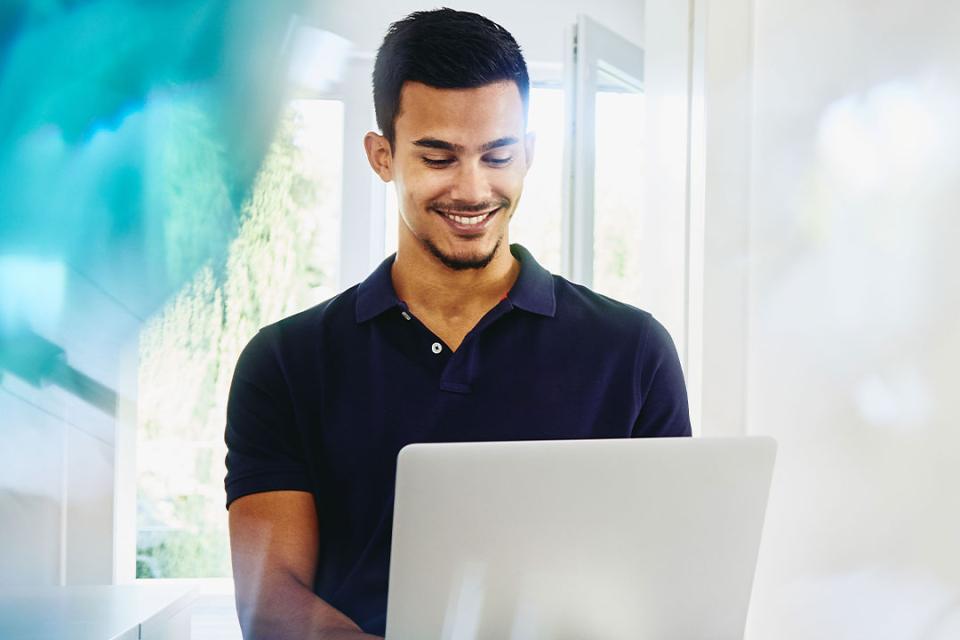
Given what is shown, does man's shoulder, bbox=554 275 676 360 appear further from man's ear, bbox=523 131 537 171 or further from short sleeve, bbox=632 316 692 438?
man's ear, bbox=523 131 537 171

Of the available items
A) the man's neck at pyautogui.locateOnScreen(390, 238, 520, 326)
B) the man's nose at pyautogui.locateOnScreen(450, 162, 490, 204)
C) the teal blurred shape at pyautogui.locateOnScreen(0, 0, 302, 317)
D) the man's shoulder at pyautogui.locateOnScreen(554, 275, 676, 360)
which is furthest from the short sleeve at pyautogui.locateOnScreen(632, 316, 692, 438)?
the teal blurred shape at pyautogui.locateOnScreen(0, 0, 302, 317)

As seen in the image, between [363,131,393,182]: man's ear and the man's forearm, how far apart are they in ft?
2.22

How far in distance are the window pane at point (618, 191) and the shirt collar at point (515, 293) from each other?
419mm

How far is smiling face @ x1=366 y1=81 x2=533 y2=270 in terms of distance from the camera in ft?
5.07

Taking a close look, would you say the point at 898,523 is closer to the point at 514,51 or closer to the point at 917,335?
the point at 917,335

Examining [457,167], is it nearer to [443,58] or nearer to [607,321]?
[443,58]

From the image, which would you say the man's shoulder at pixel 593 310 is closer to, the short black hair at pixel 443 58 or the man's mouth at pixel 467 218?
the man's mouth at pixel 467 218

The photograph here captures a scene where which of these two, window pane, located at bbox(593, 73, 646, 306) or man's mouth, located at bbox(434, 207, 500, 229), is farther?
window pane, located at bbox(593, 73, 646, 306)

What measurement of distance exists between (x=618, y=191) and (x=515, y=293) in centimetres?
60

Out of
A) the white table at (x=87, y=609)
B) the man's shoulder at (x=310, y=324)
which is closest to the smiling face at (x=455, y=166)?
the man's shoulder at (x=310, y=324)

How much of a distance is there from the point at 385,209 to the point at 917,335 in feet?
3.13

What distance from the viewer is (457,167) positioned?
156cm

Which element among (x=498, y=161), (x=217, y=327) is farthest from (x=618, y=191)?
(x=217, y=327)

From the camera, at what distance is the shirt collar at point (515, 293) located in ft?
5.16
